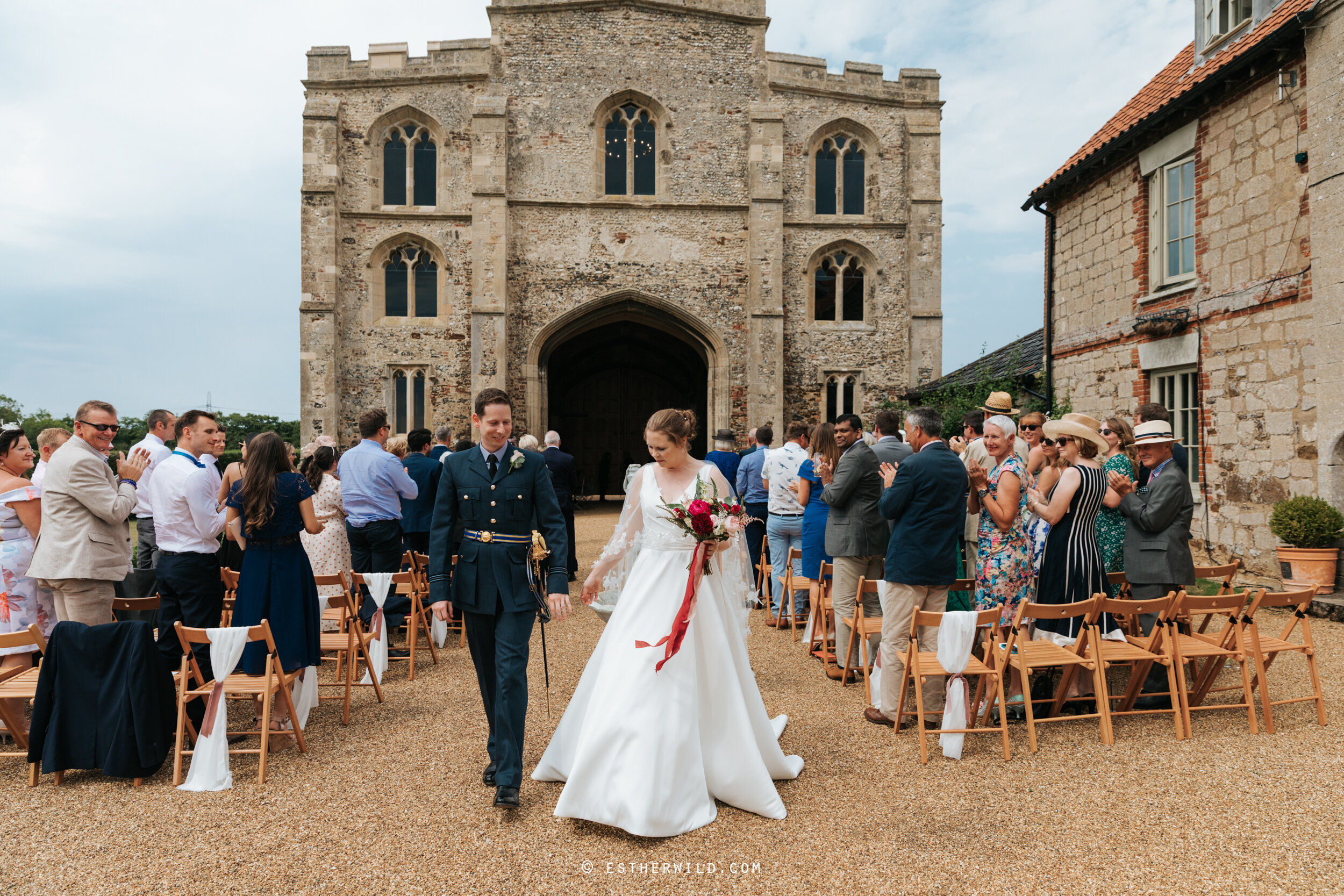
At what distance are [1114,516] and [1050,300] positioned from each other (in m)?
8.33

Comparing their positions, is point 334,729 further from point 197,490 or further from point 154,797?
point 197,490

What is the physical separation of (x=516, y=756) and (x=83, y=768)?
2.31 meters

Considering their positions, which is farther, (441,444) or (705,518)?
(441,444)

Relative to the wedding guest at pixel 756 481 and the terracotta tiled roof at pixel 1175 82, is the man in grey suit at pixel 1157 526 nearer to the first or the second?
the wedding guest at pixel 756 481

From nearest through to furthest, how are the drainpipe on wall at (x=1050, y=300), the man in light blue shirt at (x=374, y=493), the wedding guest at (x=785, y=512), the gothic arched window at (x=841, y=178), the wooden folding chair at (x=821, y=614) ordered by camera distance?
the wooden folding chair at (x=821, y=614)
the man in light blue shirt at (x=374, y=493)
the wedding guest at (x=785, y=512)
the drainpipe on wall at (x=1050, y=300)
the gothic arched window at (x=841, y=178)

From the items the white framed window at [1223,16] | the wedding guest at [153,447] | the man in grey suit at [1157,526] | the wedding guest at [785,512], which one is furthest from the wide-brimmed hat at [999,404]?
the white framed window at [1223,16]

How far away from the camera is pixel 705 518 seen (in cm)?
344

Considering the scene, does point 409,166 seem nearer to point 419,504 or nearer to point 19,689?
point 419,504

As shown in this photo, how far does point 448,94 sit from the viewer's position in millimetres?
18297

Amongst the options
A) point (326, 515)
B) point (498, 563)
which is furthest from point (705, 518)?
point (326, 515)

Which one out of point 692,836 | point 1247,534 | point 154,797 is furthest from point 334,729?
point 1247,534

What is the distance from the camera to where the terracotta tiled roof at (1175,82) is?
324 inches

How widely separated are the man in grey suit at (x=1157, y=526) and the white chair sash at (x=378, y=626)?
16.4 feet

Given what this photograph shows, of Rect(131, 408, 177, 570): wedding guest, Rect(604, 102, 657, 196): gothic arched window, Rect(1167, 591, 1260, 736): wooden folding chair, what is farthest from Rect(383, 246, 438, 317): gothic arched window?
Rect(1167, 591, 1260, 736): wooden folding chair
